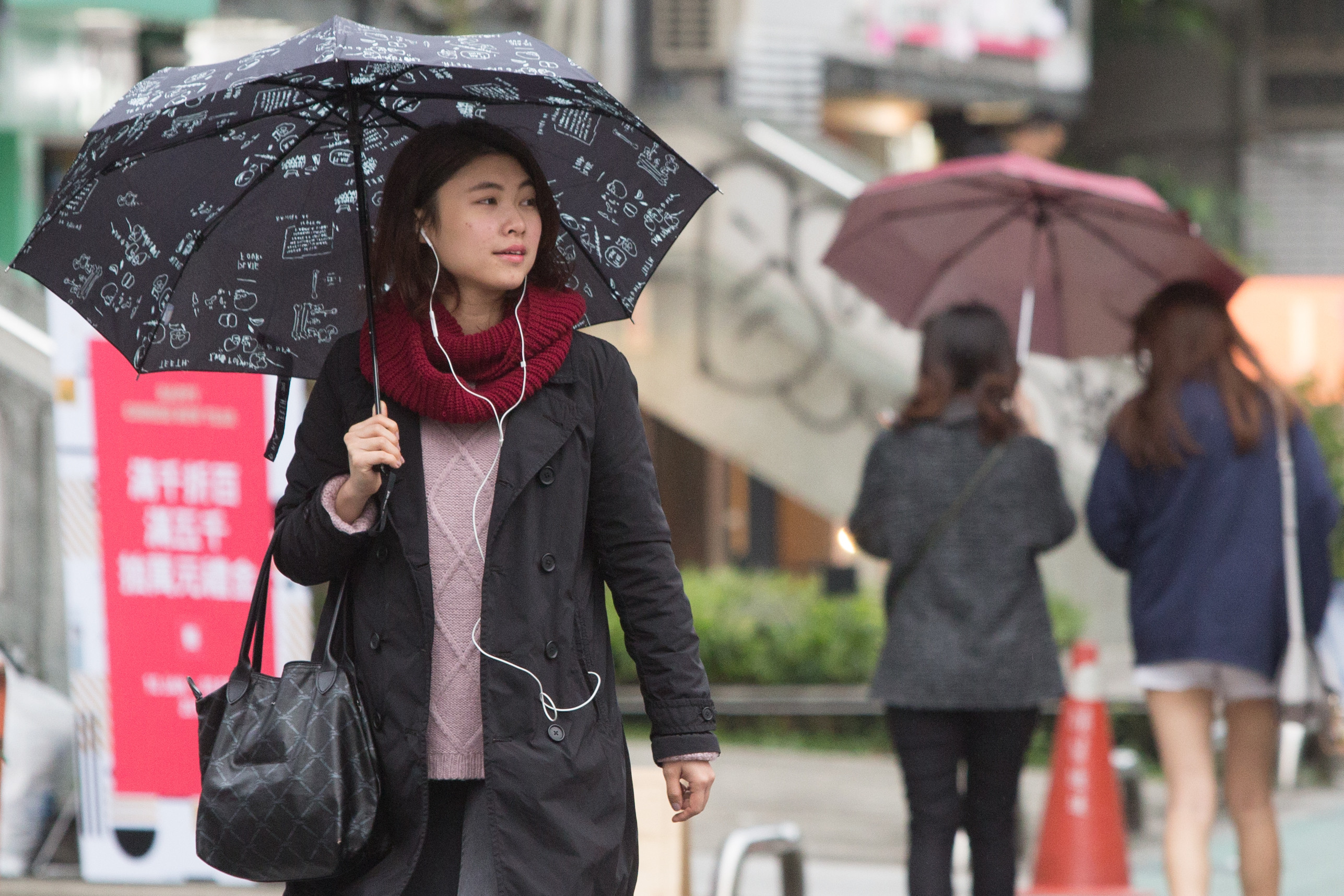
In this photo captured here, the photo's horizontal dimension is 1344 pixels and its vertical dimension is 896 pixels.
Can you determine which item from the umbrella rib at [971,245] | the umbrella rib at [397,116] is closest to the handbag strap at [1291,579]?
the umbrella rib at [971,245]

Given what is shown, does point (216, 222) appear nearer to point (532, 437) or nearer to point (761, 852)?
point (532, 437)

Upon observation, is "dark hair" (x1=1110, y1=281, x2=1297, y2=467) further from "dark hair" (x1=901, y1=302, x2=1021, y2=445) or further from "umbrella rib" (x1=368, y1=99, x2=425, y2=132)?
"umbrella rib" (x1=368, y1=99, x2=425, y2=132)

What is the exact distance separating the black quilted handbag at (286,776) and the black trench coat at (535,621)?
68mm

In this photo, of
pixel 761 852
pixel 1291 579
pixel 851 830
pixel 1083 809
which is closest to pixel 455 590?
pixel 761 852

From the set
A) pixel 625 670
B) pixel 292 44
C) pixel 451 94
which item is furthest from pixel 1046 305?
pixel 625 670

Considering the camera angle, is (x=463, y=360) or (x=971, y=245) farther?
(x=971, y=245)

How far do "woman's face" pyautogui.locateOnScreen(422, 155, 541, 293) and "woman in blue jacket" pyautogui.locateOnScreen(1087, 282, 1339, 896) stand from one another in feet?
8.30

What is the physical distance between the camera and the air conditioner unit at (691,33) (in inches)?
540

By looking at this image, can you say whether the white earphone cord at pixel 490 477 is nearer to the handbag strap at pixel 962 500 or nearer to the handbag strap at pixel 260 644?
the handbag strap at pixel 260 644

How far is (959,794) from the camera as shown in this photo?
4.67 m

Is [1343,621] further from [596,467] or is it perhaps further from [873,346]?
[873,346]

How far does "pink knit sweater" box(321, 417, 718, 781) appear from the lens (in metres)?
2.72

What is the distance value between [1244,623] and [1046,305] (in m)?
1.42

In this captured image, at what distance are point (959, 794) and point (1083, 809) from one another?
4.48ft
